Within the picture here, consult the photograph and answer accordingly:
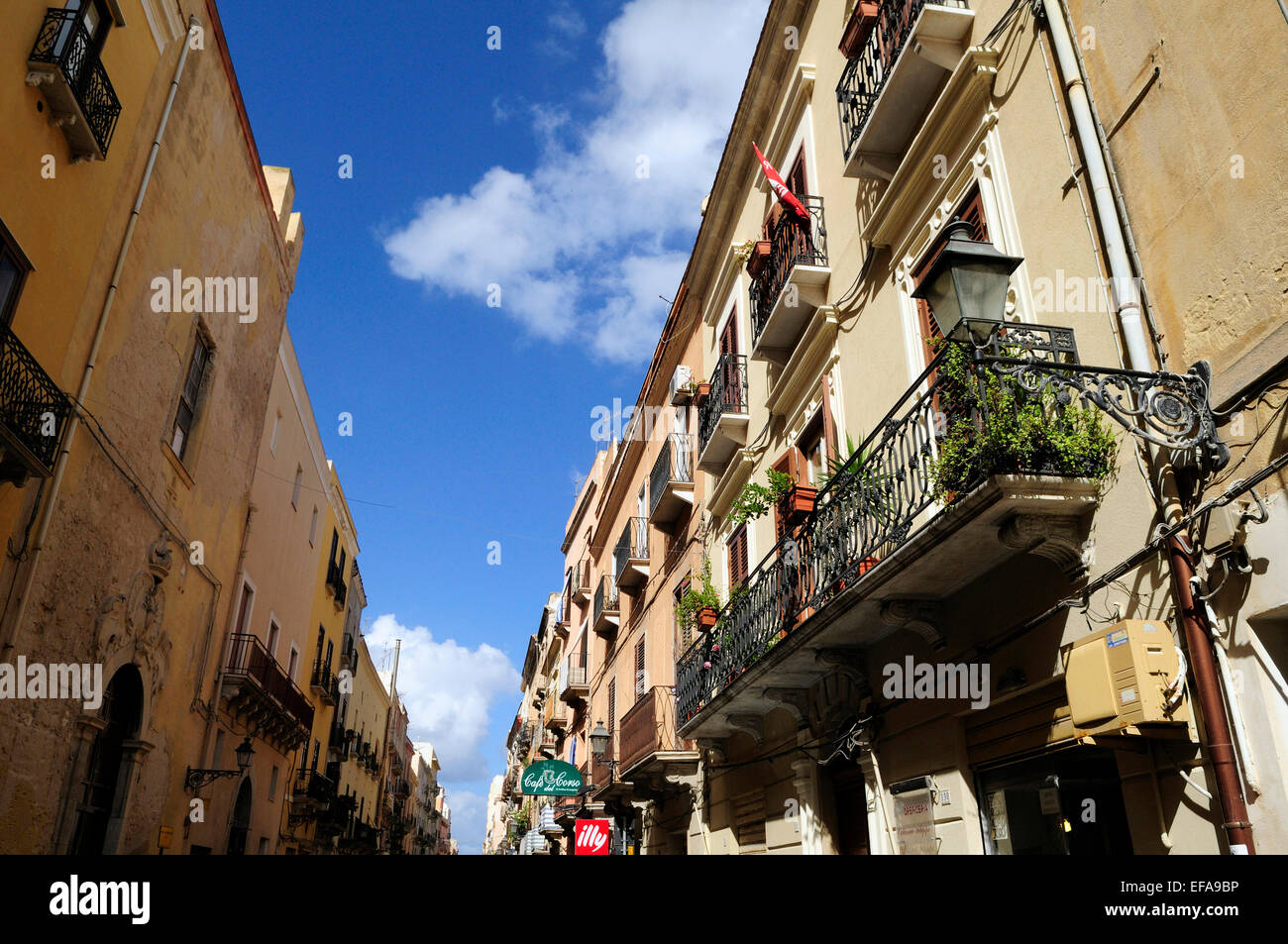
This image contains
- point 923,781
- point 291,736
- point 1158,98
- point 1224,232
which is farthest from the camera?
point 291,736

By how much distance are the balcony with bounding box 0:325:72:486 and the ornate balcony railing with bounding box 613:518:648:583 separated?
1318 centimetres

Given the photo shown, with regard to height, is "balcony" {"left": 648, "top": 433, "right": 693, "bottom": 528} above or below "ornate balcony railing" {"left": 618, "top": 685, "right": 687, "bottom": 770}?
above

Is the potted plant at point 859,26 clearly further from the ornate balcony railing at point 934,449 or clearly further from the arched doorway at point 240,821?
the arched doorway at point 240,821

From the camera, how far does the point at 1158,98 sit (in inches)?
217

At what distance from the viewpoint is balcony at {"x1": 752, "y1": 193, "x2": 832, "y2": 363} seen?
10922mm

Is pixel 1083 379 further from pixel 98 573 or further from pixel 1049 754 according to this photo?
pixel 98 573

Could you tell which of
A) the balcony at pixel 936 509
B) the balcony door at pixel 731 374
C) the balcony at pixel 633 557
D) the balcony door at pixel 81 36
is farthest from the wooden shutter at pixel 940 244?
the balcony at pixel 633 557

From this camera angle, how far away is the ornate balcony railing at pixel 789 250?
1116 centimetres

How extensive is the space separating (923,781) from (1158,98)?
5491 mm

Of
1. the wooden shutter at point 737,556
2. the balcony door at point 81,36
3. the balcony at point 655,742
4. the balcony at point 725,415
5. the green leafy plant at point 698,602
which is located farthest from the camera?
the balcony at point 655,742

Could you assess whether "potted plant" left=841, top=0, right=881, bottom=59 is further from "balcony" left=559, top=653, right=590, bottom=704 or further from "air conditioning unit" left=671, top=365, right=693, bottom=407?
"balcony" left=559, top=653, right=590, bottom=704

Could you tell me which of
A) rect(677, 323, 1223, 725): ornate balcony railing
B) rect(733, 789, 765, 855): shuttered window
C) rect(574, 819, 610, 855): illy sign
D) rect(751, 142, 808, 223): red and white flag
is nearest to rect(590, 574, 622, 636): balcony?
rect(574, 819, 610, 855): illy sign

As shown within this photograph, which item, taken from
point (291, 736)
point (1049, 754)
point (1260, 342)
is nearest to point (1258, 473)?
point (1260, 342)

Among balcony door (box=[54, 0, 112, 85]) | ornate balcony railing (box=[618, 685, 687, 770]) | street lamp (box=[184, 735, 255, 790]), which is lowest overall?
street lamp (box=[184, 735, 255, 790])
